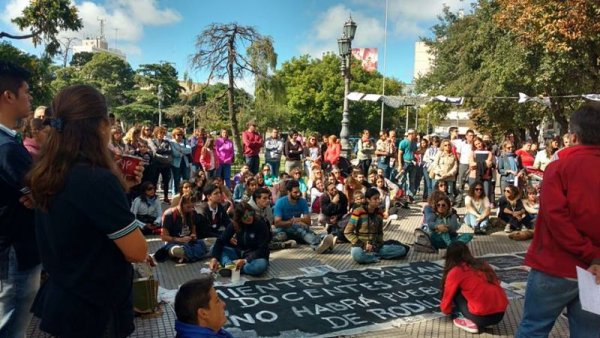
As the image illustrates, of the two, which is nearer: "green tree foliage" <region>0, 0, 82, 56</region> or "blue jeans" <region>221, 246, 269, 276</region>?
"blue jeans" <region>221, 246, 269, 276</region>

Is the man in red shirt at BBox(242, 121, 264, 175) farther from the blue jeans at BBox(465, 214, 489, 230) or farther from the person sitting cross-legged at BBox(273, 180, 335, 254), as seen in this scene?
the blue jeans at BBox(465, 214, 489, 230)

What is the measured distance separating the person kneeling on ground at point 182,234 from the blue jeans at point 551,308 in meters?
4.41

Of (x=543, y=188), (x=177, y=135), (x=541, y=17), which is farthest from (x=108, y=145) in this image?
(x=541, y=17)

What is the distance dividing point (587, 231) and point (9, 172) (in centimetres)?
288

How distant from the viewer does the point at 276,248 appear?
712 centimetres

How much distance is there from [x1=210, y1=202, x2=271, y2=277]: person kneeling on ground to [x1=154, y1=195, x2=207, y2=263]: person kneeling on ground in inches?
15.7

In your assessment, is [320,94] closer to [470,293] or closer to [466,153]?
[466,153]

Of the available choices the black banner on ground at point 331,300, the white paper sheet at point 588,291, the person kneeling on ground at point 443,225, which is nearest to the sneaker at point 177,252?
the black banner on ground at point 331,300

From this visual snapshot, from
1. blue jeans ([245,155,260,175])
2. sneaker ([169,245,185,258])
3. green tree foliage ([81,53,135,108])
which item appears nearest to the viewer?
sneaker ([169,245,185,258])

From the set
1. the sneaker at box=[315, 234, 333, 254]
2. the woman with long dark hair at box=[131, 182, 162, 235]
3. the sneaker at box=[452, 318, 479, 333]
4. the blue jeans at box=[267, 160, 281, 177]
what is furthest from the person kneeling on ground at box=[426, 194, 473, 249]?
the blue jeans at box=[267, 160, 281, 177]

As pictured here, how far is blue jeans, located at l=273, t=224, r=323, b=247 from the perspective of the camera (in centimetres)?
733

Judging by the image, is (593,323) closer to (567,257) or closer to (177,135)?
(567,257)

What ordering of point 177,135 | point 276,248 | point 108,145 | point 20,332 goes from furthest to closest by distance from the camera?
point 177,135 → point 276,248 → point 20,332 → point 108,145

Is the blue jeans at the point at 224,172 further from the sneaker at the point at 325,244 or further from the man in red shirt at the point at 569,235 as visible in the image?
the man in red shirt at the point at 569,235
